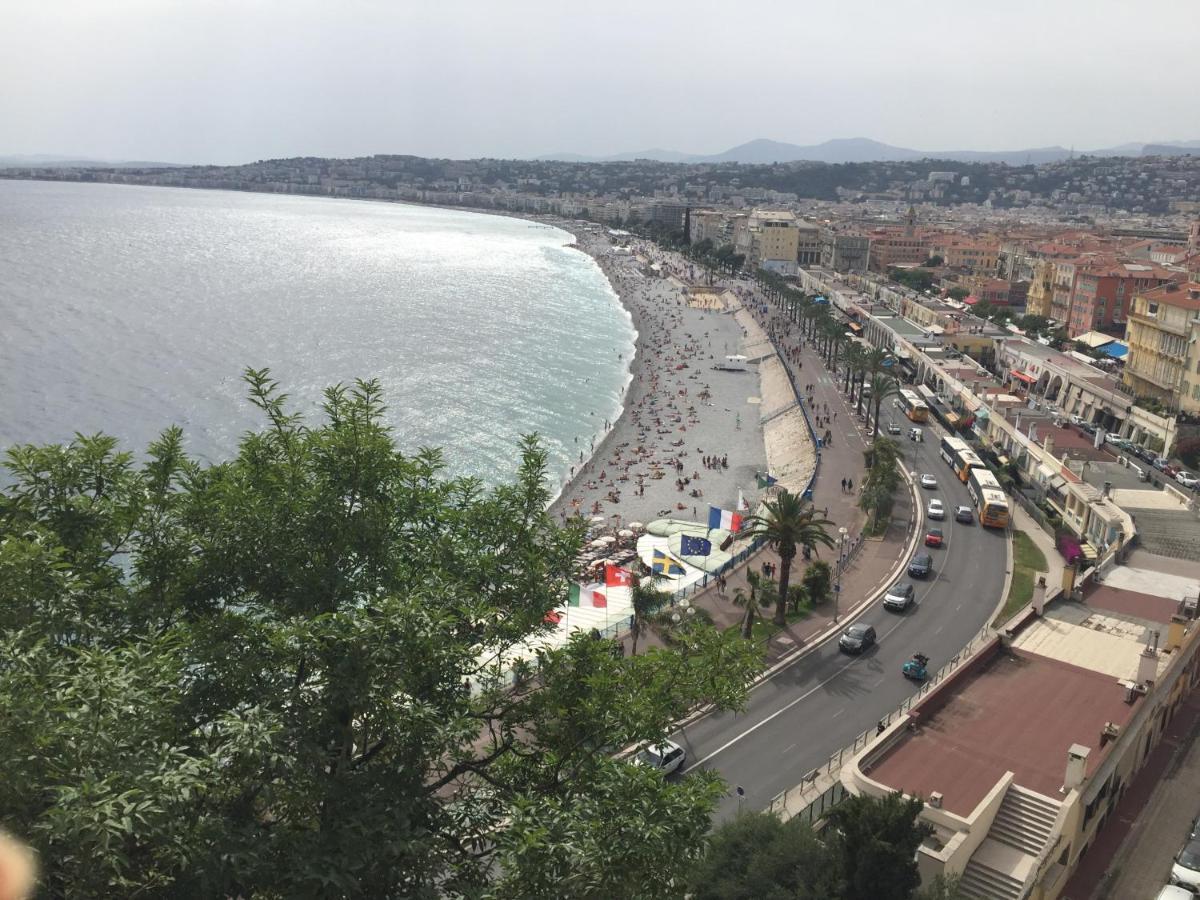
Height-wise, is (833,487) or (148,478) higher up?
(148,478)

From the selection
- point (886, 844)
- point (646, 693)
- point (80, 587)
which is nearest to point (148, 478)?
point (80, 587)

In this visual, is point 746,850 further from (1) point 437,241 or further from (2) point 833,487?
(1) point 437,241

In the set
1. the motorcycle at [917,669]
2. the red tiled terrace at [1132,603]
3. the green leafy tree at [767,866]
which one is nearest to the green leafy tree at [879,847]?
the green leafy tree at [767,866]

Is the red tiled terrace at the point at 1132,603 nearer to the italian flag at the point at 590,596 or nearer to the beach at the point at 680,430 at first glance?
the italian flag at the point at 590,596

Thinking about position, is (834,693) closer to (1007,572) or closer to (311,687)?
(1007,572)

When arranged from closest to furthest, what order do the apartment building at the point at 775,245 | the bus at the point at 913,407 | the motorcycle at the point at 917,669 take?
the motorcycle at the point at 917,669 < the bus at the point at 913,407 < the apartment building at the point at 775,245

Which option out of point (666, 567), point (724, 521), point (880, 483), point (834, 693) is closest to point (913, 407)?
point (880, 483)

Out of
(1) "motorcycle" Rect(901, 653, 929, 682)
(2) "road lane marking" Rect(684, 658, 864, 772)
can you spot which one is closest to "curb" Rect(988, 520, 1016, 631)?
(1) "motorcycle" Rect(901, 653, 929, 682)

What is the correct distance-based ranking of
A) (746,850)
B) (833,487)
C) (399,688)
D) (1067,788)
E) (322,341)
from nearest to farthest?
(399,688), (746,850), (1067,788), (833,487), (322,341)
